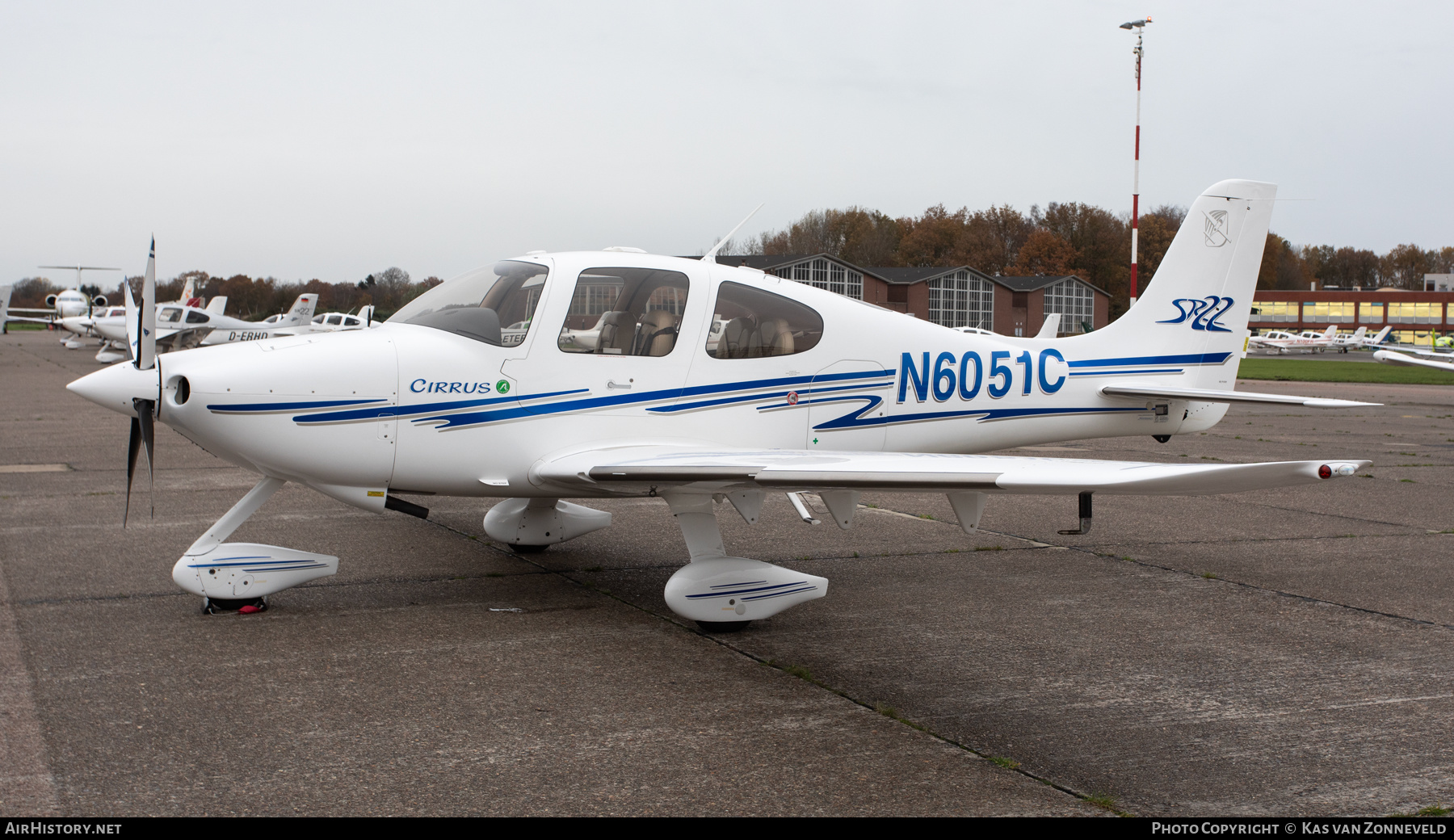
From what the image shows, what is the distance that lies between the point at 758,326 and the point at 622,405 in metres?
1.00

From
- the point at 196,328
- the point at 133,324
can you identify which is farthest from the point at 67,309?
the point at 133,324

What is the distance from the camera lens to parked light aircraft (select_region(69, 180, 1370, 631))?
18.0ft

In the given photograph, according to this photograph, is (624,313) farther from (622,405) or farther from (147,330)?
(147,330)

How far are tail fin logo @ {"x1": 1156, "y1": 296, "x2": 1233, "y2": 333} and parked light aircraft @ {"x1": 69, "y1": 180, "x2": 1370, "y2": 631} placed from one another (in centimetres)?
83

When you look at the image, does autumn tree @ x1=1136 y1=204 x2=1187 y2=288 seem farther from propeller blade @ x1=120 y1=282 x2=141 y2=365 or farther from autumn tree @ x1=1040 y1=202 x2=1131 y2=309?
propeller blade @ x1=120 y1=282 x2=141 y2=365

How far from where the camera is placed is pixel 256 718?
428 centimetres

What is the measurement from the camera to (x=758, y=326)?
654cm

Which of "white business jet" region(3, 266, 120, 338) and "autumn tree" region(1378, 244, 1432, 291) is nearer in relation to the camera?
"white business jet" region(3, 266, 120, 338)

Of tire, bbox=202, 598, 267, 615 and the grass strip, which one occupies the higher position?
the grass strip

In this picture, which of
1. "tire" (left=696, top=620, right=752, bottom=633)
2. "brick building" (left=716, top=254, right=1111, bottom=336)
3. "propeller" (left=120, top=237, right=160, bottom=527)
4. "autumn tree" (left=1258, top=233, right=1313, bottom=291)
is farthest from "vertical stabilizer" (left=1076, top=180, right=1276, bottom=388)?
"autumn tree" (left=1258, top=233, right=1313, bottom=291)

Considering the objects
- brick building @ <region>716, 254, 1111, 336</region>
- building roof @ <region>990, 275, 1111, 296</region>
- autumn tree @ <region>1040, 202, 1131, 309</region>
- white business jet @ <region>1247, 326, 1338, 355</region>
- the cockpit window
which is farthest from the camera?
autumn tree @ <region>1040, 202, 1131, 309</region>

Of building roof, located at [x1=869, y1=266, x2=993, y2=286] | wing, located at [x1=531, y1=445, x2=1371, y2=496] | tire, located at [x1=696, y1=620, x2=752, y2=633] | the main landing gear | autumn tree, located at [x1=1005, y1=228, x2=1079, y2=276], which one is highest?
autumn tree, located at [x1=1005, y1=228, x2=1079, y2=276]

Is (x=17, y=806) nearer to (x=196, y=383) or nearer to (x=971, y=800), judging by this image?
Result: (x=196, y=383)
